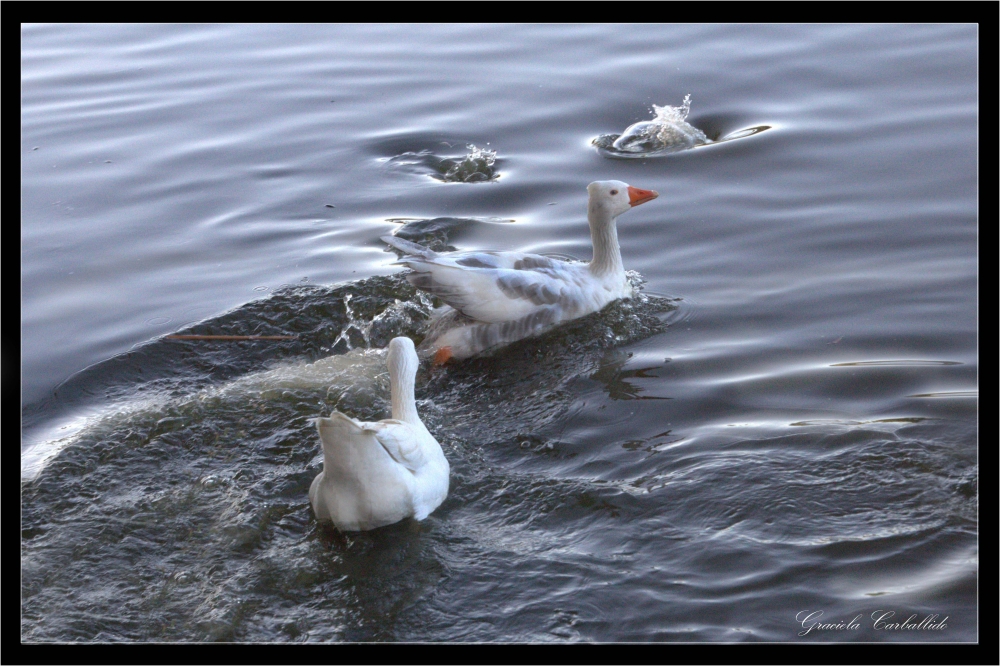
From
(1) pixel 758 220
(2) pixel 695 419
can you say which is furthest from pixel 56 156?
(2) pixel 695 419

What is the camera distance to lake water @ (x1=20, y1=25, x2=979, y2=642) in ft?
14.3

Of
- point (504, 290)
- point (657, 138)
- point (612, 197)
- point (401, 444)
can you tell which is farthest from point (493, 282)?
point (657, 138)

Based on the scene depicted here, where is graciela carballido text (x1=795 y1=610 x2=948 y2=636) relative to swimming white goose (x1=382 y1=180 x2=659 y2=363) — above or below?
below

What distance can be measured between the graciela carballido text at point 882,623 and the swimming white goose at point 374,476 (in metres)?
1.87

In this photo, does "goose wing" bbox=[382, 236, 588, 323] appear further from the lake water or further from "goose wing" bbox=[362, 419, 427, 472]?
"goose wing" bbox=[362, 419, 427, 472]

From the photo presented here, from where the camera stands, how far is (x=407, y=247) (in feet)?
22.9

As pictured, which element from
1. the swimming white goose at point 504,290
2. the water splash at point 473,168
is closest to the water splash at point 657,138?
the water splash at point 473,168

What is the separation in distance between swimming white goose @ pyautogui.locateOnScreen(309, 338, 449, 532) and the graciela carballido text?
1.87m

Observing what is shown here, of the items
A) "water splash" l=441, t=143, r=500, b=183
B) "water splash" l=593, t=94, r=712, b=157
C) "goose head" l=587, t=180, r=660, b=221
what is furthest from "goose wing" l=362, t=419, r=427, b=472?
"water splash" l=593, t=94, r=712, b=157

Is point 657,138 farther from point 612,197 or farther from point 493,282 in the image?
point 493,282

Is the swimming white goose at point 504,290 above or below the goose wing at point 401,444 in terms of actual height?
above

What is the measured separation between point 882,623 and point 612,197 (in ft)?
13.4

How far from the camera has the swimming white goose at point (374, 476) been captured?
15.0ft

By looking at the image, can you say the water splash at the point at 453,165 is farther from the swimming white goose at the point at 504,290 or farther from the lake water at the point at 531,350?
the swimming white goose at the point at 504,290
